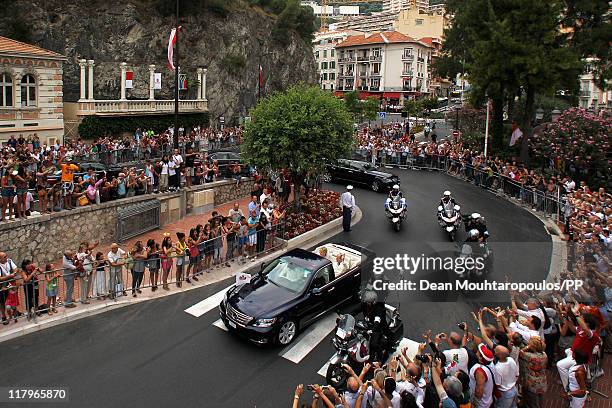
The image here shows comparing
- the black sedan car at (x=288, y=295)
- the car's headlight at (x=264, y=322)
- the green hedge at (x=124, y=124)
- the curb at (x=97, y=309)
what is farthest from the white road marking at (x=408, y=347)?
the green hedge at (x=124, y=124)

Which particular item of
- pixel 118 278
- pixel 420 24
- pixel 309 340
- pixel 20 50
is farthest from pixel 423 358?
pixel 420 24

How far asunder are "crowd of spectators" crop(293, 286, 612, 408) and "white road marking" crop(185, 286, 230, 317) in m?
4.17

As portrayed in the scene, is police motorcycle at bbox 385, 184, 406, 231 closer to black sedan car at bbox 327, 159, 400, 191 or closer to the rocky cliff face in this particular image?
black sedan car at bbox 327, 159, 400, 191

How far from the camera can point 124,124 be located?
120ft

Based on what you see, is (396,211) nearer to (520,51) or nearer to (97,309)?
(97,309)

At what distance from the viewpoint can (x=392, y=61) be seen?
9831 centimetres

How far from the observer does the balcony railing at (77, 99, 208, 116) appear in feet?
112

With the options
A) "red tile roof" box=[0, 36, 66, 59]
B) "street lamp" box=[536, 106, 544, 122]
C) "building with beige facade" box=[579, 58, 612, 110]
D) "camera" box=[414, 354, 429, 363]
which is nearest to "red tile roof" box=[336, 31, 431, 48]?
"building with beige facade" box=[579, 58, 612, 110]

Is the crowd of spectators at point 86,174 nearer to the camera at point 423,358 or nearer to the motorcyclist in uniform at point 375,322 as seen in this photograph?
the motorcyclist in uniform at point 375,322

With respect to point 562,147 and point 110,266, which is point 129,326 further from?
point 562,147

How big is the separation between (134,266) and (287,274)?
13.0 feet

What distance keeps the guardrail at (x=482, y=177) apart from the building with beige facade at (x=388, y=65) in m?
67.8

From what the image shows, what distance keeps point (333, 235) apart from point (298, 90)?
229 inches

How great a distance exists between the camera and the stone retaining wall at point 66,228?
1656cm
